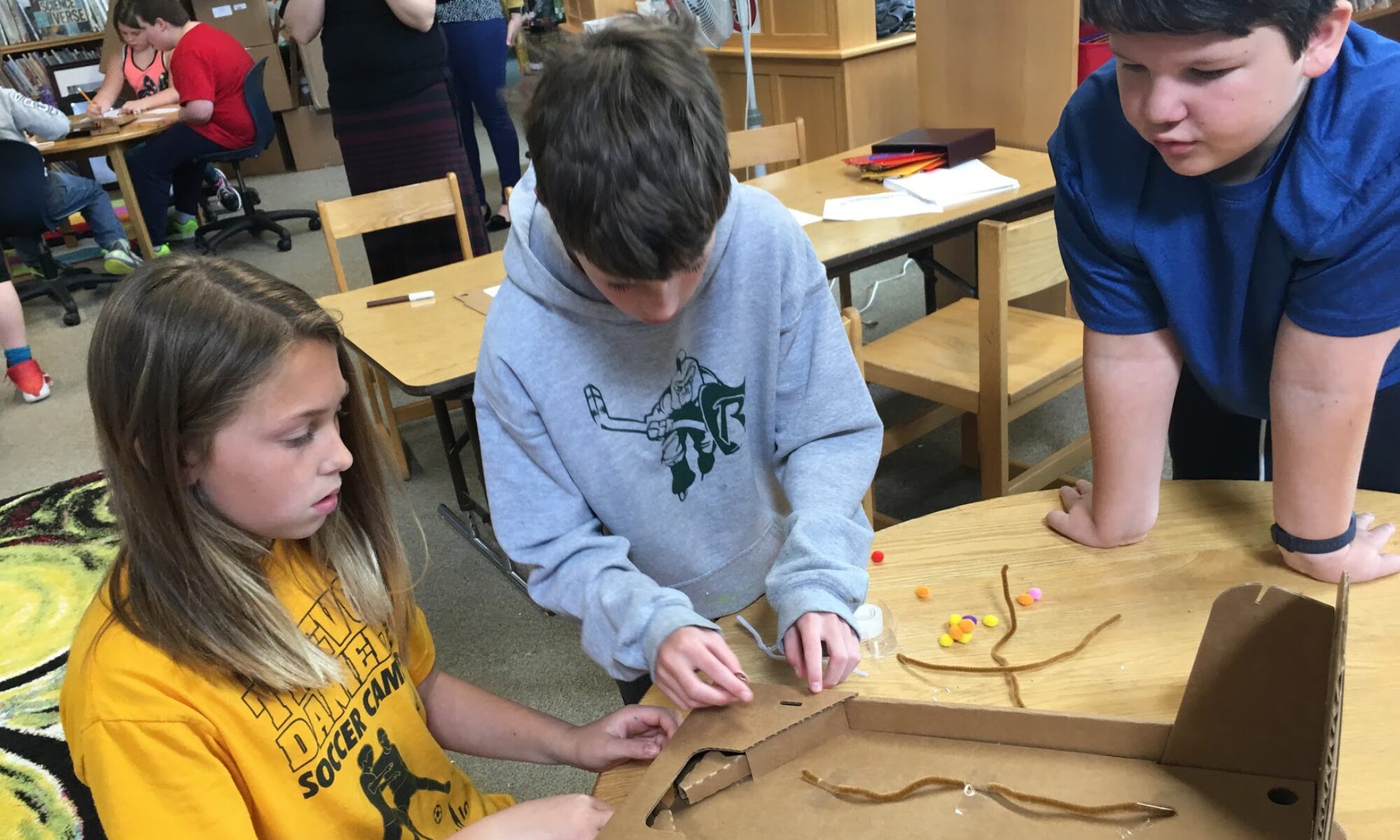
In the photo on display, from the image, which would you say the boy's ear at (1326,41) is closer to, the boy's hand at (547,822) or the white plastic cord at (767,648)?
the white plastic cord at (767,648)

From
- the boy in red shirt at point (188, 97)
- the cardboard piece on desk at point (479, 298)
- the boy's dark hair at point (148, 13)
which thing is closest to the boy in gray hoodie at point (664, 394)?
the cardboard piece on desk at point (479, 298)

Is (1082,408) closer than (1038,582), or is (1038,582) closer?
(1038,582)

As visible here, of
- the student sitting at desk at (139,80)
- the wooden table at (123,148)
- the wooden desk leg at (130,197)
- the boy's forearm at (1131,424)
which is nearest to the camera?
the boy's forearm at (1131,424)

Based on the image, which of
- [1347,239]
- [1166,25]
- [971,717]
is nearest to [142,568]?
[971,717]

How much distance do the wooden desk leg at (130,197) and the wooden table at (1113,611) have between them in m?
4.68

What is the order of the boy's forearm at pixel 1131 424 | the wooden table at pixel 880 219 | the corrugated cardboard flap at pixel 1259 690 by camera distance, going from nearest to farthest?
the corrugated cardboard flap at pixel 1259 690 → the boy's forearm at pixel 1131 424 → the wooden table at pixel 880 219

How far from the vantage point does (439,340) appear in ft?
6.54

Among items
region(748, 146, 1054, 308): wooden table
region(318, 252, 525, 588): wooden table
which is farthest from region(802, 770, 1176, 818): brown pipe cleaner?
region(748, 146, 1054, 308): wooden table

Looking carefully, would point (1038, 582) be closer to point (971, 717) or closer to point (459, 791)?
point (971, 717)

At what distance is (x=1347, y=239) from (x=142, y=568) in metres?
1.04

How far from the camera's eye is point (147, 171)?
15.9 feet

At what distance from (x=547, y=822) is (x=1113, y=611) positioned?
1.77ft

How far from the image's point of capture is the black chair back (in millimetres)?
3973

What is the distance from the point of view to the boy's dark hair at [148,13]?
473cm
